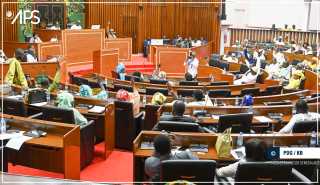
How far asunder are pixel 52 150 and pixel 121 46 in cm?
1206

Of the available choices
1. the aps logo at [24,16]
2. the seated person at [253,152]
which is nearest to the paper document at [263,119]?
the seated person at [253,152]

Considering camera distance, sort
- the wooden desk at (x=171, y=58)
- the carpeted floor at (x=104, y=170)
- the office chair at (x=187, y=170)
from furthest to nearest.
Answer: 1. the wooden desk at (x=171, y=58)
2. the carpeted floor at (x=104, y=170)
3. the office chair at (x=187, y=170)

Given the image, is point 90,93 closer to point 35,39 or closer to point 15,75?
point 15,75

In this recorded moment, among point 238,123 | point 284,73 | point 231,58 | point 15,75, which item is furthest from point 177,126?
point 231,58

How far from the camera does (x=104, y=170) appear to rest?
636cm

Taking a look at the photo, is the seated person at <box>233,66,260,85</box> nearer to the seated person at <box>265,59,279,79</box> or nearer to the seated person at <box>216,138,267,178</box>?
A: the seated person at <box>265,59,279,79</box>

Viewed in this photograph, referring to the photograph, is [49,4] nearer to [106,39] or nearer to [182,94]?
[106,39]

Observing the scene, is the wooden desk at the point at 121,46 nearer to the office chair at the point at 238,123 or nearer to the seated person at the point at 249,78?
the seated person at the point at 249,78

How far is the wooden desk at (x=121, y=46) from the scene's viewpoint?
17.0 metres

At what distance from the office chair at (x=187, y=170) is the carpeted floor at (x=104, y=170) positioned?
191 centimetres

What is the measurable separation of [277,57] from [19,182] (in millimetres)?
13872

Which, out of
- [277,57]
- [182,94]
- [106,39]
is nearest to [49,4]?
[106,39]

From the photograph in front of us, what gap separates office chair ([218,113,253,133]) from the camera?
247 inches

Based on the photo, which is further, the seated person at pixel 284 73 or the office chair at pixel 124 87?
the seated person at pixel 284 73
